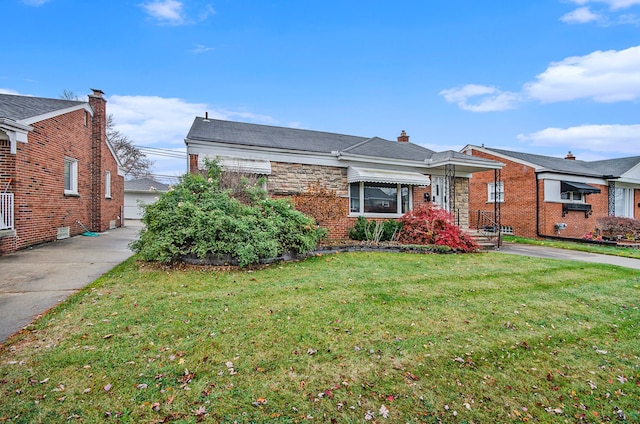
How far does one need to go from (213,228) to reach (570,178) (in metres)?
20.7

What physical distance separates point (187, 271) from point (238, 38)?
11.7 metres

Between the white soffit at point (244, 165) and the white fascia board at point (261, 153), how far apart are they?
0.22m

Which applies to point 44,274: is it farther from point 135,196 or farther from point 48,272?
point 135,196

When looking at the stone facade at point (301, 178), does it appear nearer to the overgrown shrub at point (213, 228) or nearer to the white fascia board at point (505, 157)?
the overgrown shrub at point (213, 228)

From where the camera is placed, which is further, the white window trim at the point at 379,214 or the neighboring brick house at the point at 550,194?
the neighboring brick house at the point at 550,194

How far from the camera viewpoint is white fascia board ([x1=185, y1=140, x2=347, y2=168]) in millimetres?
11406

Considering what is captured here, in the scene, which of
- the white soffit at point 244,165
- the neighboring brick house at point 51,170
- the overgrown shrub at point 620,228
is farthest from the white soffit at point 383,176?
the overgrown shrub at point 620,228

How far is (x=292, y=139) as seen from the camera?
46.2 ft

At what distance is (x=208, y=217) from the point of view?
777 cm

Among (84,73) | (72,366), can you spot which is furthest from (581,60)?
(84,73)

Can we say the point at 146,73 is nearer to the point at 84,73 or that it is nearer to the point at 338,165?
the point at 84,73

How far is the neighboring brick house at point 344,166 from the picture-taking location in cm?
1177

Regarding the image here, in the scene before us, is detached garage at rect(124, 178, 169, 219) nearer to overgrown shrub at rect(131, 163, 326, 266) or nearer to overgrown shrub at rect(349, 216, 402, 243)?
overgrown shrub at rect(131, 163, 326, 266)

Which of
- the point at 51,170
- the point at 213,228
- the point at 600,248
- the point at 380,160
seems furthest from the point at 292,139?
the point at 600,248
